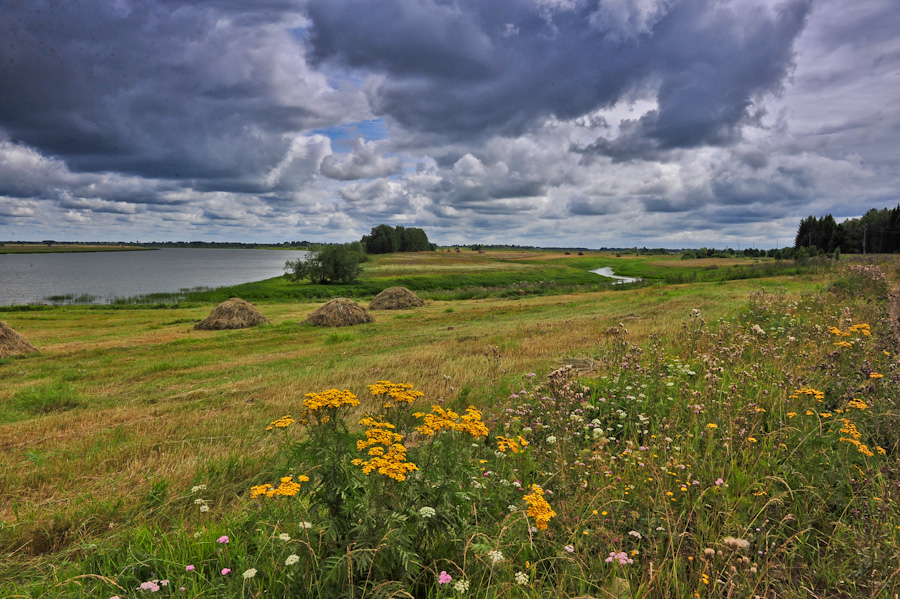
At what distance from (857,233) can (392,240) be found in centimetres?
12908

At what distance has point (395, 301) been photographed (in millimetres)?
37938

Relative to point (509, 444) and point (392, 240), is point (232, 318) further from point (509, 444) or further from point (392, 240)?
point (392, 240)

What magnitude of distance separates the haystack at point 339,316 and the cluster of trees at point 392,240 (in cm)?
12276

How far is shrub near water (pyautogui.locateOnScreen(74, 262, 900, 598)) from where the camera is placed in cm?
269

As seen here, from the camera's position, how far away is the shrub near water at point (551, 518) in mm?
2688

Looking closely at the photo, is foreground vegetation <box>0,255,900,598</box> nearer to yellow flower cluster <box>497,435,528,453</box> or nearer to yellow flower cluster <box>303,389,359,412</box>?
yellow flower cluster <box>303,389,359,412</box>

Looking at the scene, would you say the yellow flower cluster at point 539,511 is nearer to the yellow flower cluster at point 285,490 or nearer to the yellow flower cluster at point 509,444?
the yellow flower cluster at point 509,444

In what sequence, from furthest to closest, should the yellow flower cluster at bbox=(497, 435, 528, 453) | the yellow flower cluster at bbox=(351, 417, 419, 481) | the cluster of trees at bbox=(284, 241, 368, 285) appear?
the cluster of trees at bbox=(284, 241, 368, 285)
the yellow flower cluster at bbox=(497, 435, 528, 453)
the yellow flower cluster at bbox=(351, 417, 419, 481)

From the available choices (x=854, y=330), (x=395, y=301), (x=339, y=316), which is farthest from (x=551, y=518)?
(x=395, y=301)

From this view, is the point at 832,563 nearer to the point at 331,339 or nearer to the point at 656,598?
the point at 656,598

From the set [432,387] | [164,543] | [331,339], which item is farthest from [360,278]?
[164,543]

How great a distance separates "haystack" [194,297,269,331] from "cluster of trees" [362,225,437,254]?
121m

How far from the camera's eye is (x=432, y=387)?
8648 mm

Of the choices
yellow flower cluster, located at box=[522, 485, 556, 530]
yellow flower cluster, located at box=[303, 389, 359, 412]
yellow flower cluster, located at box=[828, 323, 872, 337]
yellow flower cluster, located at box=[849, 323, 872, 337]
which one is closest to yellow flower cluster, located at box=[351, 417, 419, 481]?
yellow flower cluster, located at box=[303, 389, 359, 412]
